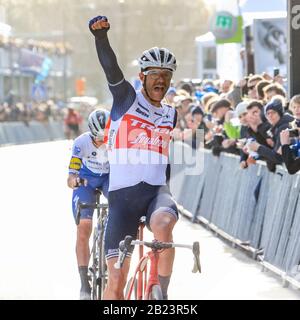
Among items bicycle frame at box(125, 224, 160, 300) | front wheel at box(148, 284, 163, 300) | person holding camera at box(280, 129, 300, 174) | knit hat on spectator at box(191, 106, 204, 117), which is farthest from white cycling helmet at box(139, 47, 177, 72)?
knit hat on spectator at box(191, 106, 204, 117)

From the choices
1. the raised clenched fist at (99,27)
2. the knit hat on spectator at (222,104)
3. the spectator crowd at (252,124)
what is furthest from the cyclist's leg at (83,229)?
the knit hat on spectator at (222,104)

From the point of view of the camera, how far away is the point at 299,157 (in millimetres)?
11195

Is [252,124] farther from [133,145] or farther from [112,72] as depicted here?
[112,72]

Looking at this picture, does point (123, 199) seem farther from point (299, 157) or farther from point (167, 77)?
point (299, 157)

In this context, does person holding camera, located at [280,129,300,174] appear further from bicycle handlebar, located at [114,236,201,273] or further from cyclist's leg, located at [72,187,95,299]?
bicycle handlebar, located at [114,236,201,273]

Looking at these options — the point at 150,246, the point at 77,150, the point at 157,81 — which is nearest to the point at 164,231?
the point at 150,246

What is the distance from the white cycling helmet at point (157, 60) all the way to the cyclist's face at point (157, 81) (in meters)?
0.03

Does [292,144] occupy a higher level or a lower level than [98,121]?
lower

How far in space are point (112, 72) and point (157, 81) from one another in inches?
11.4

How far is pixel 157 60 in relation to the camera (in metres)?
7.92

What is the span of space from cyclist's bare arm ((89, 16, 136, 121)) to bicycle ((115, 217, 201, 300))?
35.5 inches

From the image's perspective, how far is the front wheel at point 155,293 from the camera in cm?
756

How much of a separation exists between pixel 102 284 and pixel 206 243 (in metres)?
5.21
